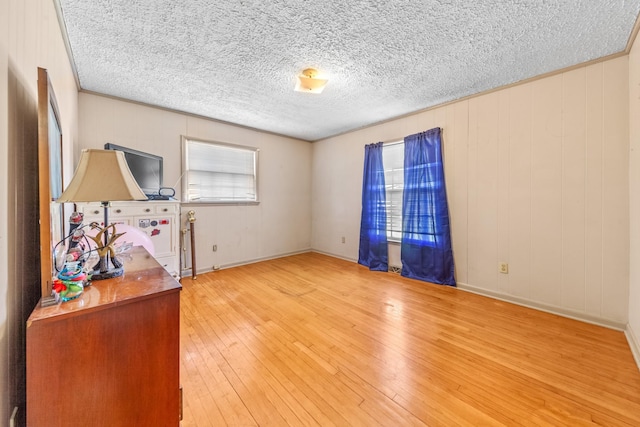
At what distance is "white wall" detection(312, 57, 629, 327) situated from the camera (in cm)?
214

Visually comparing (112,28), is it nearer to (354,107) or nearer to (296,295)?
(354,107)

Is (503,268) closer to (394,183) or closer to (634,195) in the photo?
(634,195)

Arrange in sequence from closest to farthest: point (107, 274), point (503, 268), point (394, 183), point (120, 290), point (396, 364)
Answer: point (120, 290) → point (107, 274) → point (396, 364) → point (503, 268) → point (394, 183)

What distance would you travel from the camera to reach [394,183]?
378 cm

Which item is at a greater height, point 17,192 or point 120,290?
point 17,192

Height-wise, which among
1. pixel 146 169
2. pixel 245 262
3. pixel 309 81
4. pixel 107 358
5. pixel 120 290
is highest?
pixel 309 81

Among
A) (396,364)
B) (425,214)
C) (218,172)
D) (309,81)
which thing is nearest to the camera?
(396,364)

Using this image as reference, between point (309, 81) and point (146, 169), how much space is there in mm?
2202

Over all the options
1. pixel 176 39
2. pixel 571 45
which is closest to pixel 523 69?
pixel 571 45

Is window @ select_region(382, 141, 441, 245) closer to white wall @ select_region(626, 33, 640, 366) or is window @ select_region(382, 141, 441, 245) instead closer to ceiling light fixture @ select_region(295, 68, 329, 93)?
ceiling light fixture @ select_region(295, 68, 329, 93)

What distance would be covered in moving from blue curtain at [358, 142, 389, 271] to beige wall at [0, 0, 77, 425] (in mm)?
3537

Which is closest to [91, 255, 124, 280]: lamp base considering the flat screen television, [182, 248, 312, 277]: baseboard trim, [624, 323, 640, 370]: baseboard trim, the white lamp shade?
the white lamp shade

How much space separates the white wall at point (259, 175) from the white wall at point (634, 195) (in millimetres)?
4193

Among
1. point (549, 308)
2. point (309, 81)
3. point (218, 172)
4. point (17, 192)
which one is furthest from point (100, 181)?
point (549, 308)
